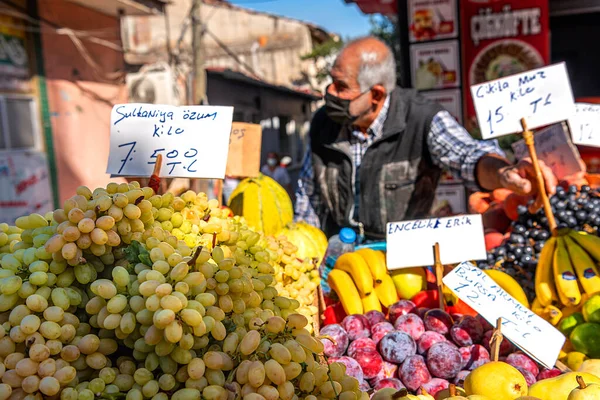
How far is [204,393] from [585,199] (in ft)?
7.00

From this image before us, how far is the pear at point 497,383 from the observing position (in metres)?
1.33

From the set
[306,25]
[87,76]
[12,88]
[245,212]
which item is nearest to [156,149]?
[245,212]

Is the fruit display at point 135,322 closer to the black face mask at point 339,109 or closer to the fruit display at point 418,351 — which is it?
the fruit display at point 418,351

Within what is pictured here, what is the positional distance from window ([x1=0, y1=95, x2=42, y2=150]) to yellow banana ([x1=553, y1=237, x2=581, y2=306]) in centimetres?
716

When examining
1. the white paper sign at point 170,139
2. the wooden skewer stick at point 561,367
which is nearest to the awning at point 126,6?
the white paper sign at point 170,139

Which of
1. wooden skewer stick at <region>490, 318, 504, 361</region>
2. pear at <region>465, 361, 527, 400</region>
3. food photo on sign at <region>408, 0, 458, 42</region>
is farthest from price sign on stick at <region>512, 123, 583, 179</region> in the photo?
food photo on sign at <region>408, 0, 458, 42</region>

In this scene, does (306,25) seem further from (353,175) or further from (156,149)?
(156,149)

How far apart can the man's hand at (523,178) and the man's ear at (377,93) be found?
2.64 feet

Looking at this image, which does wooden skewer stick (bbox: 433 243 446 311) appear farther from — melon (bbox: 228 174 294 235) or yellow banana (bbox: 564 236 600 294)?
melon (bbox: 228 174 294 235)

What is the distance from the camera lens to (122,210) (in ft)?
4.16

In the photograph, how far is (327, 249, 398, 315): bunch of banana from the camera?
2088mm

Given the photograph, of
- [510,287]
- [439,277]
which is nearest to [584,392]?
[439,277]

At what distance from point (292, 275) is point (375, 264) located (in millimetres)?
457

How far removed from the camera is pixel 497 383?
4.42 feet
